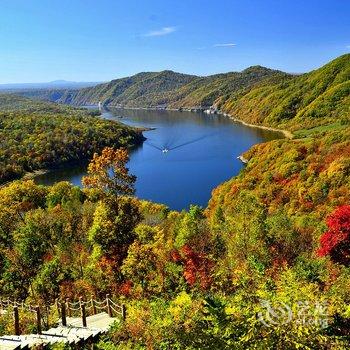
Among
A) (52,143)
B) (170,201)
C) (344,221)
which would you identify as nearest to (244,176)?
(170,201)

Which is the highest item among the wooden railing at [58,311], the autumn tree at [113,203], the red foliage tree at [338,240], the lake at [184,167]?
the autumn tree at [113,203]

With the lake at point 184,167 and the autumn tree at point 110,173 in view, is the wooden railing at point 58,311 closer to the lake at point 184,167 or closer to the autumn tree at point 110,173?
the autumn tree at point 110,173

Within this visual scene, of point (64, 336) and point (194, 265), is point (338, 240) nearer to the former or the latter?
point (194, 265)

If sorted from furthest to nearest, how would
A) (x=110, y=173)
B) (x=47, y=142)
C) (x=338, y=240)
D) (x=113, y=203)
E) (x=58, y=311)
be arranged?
1. (x=47, y=142)
2. (x=338, y=240)
3. (x=113, y=203)
4. (x=110, y=173)
5. (x=58, y=311)

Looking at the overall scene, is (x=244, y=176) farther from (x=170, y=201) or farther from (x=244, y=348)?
(x=244, y=348)

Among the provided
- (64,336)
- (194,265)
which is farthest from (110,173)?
(64,336)

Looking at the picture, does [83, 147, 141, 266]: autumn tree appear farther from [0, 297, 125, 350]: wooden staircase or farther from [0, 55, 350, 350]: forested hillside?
[0, 297, 125, 350]: wooden staircase

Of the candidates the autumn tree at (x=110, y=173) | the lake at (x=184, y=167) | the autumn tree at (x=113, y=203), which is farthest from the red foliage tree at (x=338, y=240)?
the lake at (x=184, y=167)

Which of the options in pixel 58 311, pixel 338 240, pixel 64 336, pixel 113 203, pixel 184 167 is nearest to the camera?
pixel 64 336

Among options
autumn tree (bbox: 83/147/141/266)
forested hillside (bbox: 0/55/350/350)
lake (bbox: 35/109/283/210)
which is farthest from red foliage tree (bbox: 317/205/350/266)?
lake (bbox: 35/109/283/210)
